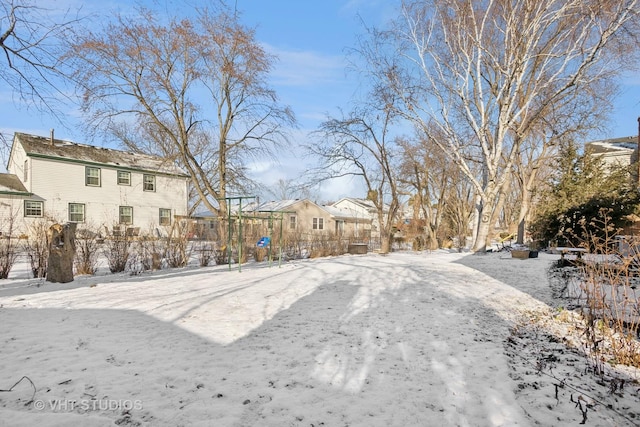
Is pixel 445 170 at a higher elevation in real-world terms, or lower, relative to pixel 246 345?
higher

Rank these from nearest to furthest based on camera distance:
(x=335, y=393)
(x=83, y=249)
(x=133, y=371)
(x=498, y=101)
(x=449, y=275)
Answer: (x=335, y=393), (x=133, y=371), (x=449, y=275), (x=83, y=249), (x=498, y=101)

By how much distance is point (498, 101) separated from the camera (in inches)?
499

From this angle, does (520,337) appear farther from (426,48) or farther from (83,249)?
(426,48)

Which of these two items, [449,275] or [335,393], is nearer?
[335,393]

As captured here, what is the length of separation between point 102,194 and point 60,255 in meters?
16.3

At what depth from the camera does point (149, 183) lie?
23547 millimetres

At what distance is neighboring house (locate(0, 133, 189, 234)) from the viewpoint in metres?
18.8

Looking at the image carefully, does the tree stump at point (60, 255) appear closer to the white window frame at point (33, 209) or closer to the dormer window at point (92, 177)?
the white window frame at point (33, 209)

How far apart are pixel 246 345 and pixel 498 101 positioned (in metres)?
13.0

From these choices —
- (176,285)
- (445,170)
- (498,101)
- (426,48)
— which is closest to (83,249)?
(176,285)

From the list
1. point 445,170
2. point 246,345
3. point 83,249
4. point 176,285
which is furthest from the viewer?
point 445,170

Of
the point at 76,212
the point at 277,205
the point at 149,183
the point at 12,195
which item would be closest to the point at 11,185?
the point at 12,195

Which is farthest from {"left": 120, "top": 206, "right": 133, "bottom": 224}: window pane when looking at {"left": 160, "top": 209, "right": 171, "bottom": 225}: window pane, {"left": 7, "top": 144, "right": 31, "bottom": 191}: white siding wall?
{"left": 7, "top": 144, "right": 31, "bottom": 191}: white siding wall

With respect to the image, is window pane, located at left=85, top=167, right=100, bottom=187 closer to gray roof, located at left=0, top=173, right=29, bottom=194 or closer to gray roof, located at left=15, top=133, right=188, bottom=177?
gray roof, located at left=15, top=133, right=188, bottom=177
